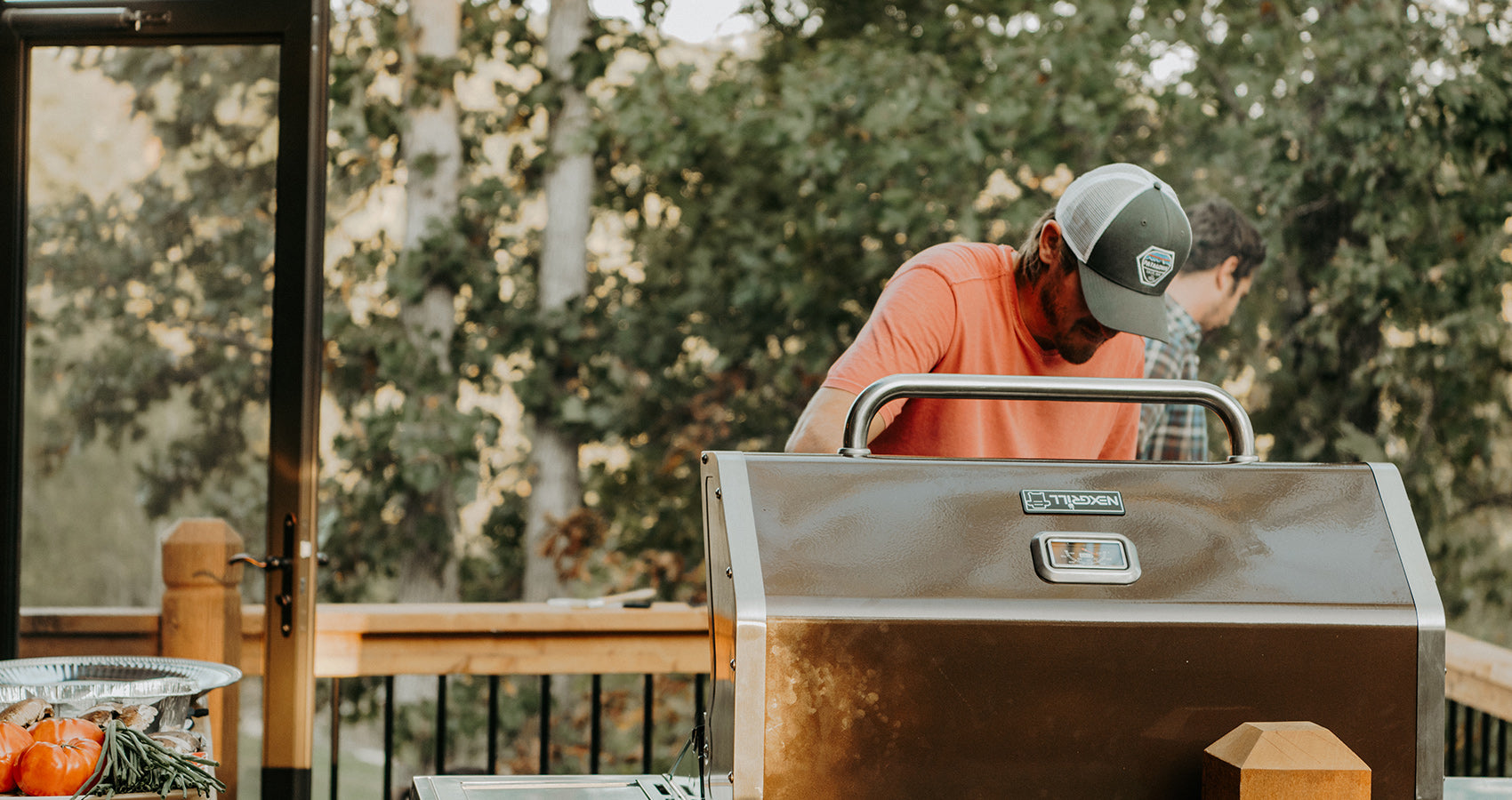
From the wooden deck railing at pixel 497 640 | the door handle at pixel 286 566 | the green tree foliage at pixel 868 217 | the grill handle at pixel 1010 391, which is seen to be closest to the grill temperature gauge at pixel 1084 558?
the grill handle at pixel 1010 391

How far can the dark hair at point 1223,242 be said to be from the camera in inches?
110

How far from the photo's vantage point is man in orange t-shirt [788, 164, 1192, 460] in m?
1.32

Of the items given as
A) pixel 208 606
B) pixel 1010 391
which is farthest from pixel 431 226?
pixel 1010 391

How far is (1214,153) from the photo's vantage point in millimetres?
4242

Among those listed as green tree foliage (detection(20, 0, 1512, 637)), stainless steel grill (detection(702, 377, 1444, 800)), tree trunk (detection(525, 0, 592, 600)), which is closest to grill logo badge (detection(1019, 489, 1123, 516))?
stainless steel grill (detection(702, 377, 1444, 800))

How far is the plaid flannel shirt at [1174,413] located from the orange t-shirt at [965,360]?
96 centimetres

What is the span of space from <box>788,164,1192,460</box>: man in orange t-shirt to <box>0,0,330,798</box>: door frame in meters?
1.34

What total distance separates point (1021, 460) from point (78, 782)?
2.90 feet

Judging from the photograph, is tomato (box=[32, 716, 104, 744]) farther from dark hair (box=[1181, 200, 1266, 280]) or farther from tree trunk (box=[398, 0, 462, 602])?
tree trunk (box=[398, 0, 462, 602])

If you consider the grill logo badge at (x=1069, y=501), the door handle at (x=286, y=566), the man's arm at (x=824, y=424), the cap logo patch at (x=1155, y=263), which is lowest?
the door handle at (x=286, y=566)

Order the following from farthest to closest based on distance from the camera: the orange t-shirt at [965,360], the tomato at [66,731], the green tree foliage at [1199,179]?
the green tree foliage at [1199,179] < the orange t-shirt at [965,360] < the tomato at [66,731]

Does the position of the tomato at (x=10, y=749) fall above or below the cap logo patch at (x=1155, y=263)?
below

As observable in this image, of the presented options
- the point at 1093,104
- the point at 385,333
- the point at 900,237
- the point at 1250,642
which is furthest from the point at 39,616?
the point at 1093,104

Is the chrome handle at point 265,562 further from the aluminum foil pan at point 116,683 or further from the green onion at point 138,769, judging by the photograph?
the green onion at point 138,769
